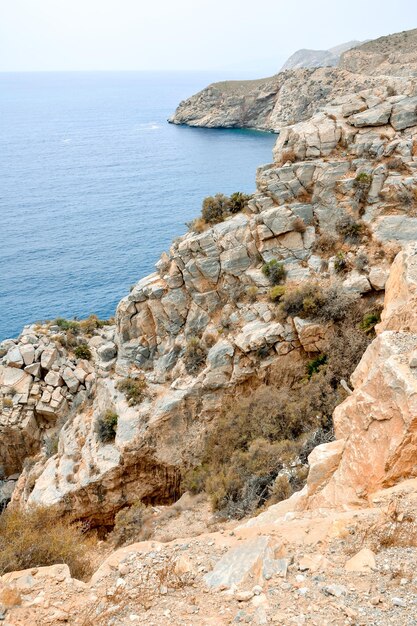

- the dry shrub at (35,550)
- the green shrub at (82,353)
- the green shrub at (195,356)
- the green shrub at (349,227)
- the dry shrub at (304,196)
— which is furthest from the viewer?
the green shrub at (82,353)

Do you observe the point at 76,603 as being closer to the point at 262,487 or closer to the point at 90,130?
the point at 262,487

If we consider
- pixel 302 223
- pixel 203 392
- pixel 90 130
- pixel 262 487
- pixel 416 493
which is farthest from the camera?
pixel 90 130

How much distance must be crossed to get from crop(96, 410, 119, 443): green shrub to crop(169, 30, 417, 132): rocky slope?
4083 inches

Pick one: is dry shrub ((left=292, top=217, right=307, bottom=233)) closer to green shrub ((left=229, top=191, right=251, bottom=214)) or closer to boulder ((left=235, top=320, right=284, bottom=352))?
green shrub ((left=229, top=191, right=251, bottom=214))

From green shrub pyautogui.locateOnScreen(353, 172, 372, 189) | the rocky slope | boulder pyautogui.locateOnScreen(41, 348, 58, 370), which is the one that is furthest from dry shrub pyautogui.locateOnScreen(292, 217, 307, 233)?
the rocky slope

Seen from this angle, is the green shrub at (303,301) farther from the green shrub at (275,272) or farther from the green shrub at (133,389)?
the green shrub at (133,389)

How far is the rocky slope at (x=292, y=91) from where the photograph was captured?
11612 cm

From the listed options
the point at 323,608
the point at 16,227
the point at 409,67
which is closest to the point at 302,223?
the point at 323,608

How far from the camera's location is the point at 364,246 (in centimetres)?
2114

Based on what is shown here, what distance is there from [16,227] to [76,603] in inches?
2293

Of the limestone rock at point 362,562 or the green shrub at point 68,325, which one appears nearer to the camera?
the limestone rock at point 362,562

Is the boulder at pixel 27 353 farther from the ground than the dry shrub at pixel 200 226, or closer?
closer

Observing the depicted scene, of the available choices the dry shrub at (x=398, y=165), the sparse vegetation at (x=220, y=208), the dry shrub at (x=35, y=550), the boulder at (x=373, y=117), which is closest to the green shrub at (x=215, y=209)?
the sparse vegetation at (x=220, y=208)

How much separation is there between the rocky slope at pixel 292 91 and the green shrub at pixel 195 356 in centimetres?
10044
